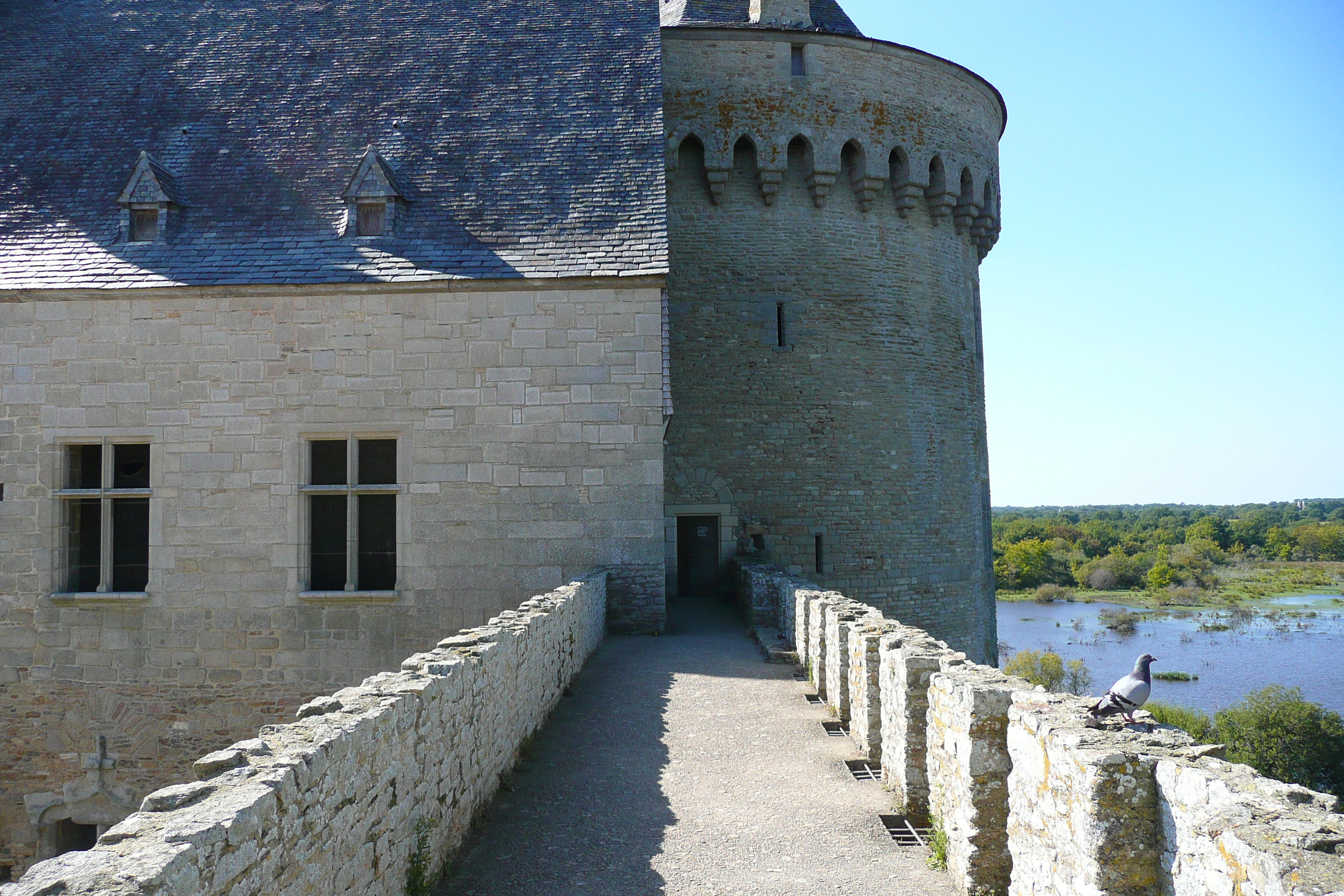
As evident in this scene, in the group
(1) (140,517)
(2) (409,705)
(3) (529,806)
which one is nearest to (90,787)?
(1) (140,517)

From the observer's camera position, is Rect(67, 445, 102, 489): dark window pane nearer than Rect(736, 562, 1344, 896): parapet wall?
No

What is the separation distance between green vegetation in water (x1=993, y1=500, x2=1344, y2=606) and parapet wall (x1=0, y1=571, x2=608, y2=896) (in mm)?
61317

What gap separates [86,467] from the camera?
12398mm

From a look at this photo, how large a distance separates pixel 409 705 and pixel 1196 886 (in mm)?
2912

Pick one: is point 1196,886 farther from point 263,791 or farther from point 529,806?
point 529,806

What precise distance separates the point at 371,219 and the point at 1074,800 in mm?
11608

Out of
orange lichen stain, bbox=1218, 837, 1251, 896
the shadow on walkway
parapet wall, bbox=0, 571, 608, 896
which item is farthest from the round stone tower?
orange lichen stain, bbox=1218, 837, 1251, 896

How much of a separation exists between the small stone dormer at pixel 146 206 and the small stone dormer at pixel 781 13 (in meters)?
9.96

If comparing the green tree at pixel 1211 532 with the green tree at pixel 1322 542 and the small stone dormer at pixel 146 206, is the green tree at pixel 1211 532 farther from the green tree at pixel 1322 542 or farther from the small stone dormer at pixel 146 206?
the small stone dormer at pixel 146 206

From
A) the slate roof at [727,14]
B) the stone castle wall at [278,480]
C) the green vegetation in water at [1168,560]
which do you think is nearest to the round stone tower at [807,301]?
the slate roof at [727,14]

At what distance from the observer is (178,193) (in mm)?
13008

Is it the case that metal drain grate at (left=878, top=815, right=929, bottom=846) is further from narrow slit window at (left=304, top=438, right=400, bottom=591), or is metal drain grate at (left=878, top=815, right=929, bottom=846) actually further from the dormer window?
the dormer window

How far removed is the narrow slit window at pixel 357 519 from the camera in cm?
1201

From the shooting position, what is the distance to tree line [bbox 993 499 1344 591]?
75625 mm
